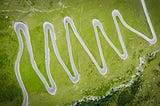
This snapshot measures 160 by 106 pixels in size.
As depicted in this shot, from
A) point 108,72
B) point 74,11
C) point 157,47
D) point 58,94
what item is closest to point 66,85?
point 58,94

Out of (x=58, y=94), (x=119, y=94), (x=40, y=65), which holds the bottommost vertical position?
(x=119, y=94)

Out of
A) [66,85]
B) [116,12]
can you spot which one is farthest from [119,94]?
[116,12]

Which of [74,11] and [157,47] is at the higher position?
[74,11]

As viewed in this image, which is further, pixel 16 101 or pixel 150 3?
pixel 150 3

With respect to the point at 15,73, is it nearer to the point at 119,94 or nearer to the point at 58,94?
the point at 58,94

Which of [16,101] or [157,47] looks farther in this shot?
[157,47]

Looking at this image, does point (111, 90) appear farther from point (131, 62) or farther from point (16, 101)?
point (16, 101)
